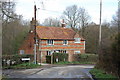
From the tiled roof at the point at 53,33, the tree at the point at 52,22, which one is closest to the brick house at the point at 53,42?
the tiled roof at the point at 53,33

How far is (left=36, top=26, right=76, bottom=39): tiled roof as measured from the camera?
33.2 m

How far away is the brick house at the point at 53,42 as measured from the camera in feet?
107

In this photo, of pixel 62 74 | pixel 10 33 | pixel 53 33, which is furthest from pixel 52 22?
pixel 62 74

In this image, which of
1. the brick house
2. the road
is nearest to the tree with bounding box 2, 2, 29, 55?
the brick house

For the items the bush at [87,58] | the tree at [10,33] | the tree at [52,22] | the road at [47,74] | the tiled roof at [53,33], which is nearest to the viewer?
the road at [47,74]

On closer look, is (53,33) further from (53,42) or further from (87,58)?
(87,58)

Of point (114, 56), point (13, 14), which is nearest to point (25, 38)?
point (13, 14)

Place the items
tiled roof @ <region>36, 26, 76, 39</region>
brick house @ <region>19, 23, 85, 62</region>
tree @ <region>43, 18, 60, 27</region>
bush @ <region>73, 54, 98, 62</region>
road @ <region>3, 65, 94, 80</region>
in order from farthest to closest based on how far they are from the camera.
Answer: tree @ <region>43, 18, 60, 27</region> → tiled roof @ <region>36, 26, 76, 39</region> → bush @ <region>73, 54, 98, 62</region> → brick house @ <region>19, 23, 85, 62</region> → road @ <region>3, 65, 94, 80</region>

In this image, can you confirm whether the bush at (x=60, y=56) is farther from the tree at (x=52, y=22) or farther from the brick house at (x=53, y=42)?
the tree at (x=52, y=22)

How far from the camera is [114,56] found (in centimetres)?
813

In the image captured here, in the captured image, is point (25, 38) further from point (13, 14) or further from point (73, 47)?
point (13, 14)

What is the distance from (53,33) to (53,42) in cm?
222

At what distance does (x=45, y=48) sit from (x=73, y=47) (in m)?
6.28

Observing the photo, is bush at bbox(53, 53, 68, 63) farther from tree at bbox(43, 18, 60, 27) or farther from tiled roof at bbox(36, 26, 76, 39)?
tree at bbox(43, 18, 60, 27)
